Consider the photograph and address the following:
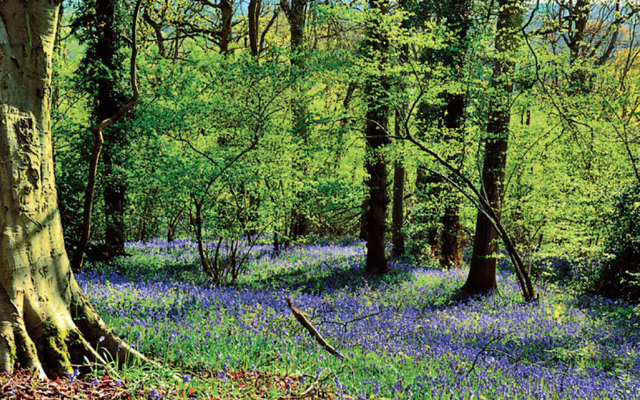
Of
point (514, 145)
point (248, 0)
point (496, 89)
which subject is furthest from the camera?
point (248, 0)

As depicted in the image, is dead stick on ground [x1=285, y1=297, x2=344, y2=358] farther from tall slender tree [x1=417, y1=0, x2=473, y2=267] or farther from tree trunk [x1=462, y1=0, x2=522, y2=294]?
tall slender tree [x1=417, y1=0, x2=473, y2=267]

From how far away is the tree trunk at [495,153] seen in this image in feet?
27.1

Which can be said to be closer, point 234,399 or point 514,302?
point 234,399

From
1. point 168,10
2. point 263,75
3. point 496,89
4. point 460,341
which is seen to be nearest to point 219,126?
point 263,75

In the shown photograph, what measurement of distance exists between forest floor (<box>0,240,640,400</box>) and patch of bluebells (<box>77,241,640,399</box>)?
2cm

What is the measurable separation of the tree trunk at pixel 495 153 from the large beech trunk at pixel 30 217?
7049mm

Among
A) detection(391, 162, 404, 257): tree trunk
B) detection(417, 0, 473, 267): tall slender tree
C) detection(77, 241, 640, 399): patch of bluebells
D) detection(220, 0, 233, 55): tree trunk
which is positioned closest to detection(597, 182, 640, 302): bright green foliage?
detection(77, 241, 640, 399): patch of bluebells

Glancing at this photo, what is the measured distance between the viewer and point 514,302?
8.57 m

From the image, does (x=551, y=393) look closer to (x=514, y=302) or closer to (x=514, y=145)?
(x=514, y=302)

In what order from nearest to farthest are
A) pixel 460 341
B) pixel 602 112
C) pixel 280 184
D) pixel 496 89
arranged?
pixel 460 341, pixel 602 112, pixel 496 89, pixel 280 184

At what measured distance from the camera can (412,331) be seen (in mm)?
6344

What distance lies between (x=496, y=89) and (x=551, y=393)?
5.79 m

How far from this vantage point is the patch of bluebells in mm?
4312

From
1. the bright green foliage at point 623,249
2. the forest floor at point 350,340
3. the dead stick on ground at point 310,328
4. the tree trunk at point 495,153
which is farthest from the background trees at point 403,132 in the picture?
the dead stick on ground at point 310,328
